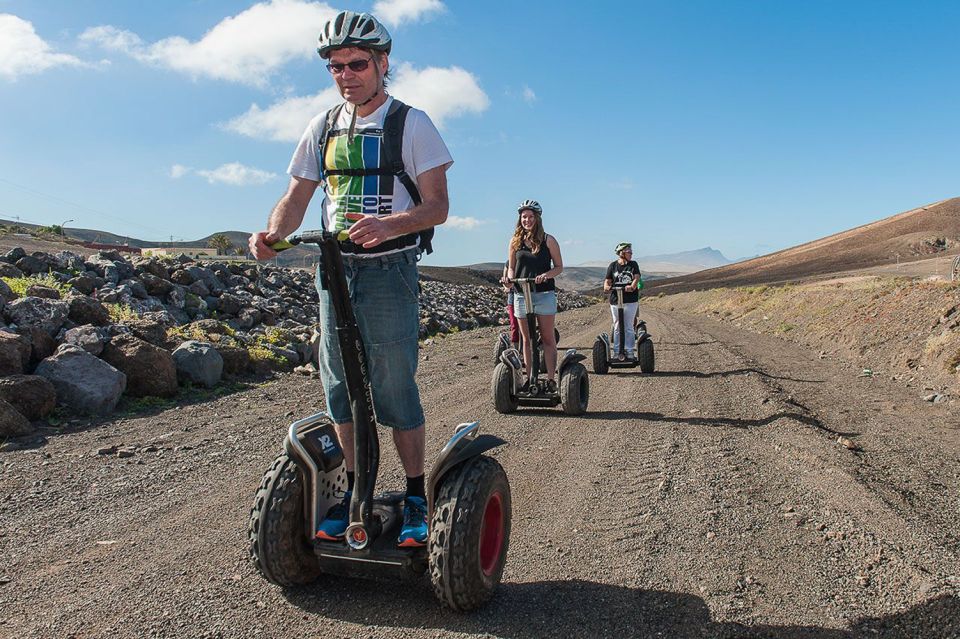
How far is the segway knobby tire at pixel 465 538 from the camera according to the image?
2.96 metres

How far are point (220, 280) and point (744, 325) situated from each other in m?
18.3

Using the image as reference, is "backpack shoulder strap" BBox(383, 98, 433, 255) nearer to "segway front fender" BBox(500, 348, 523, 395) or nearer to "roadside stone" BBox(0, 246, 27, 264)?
"segway front fender" BBox(500, 348, 523, 395)

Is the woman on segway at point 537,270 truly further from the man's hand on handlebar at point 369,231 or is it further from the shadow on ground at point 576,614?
the man's hand on handlebar at point 369,231

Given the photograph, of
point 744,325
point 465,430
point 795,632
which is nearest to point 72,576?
point 465,430

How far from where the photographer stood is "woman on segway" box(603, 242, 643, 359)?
39.9 feet

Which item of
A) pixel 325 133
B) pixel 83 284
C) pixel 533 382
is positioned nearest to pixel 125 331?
pixel 83 284

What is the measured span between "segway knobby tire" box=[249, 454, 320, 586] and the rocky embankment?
1.08 m

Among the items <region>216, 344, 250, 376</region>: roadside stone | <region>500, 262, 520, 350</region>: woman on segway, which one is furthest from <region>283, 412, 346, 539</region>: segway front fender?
<region>216, 344, 250, 376</region>: roadside stone

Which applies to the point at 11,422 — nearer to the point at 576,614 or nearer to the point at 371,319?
the point at 371,319

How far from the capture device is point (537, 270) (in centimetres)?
834

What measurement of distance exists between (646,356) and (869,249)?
3926 inches

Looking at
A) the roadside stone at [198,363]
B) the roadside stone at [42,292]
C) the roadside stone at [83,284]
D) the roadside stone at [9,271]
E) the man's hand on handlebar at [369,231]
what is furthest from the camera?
the roadside stone at [83,284]

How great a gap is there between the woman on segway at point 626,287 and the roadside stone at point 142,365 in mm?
6981

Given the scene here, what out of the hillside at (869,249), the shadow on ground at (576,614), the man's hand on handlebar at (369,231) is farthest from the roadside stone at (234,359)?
the hillside at (869,249)
